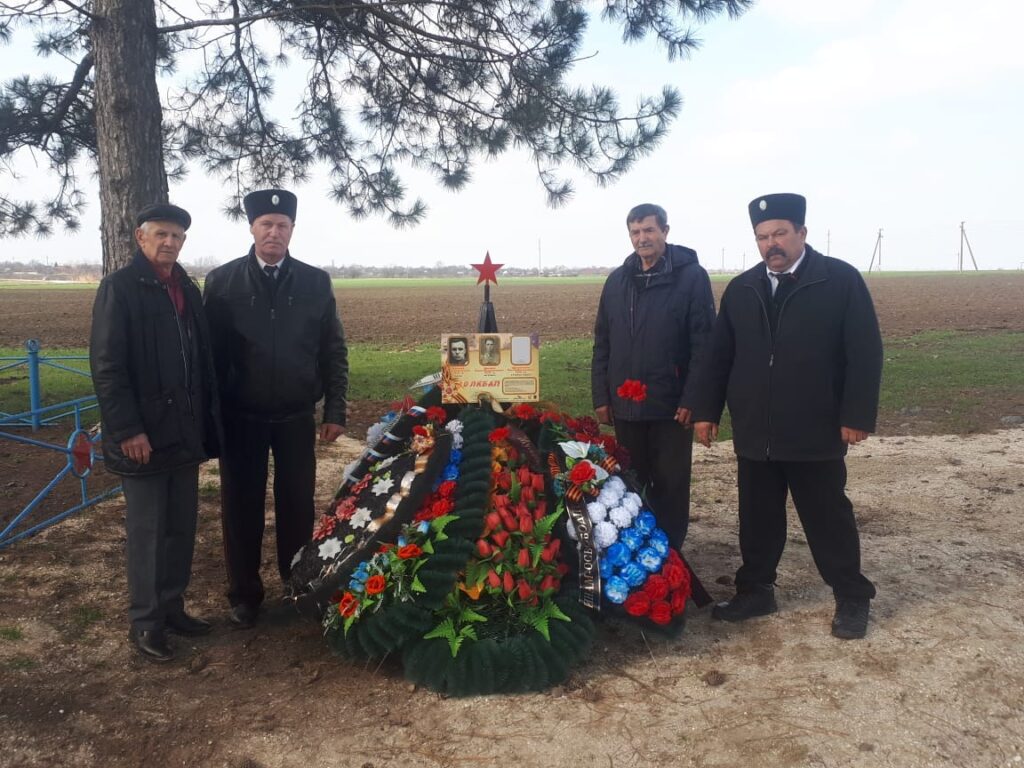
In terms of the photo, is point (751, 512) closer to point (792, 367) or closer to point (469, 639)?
point (792, 367)

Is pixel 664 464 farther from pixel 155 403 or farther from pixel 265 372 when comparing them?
pixel 155 403

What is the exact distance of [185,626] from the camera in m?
4.01

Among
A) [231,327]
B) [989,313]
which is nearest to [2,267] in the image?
[989,313]

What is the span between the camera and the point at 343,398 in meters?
4.36

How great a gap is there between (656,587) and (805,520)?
928mm

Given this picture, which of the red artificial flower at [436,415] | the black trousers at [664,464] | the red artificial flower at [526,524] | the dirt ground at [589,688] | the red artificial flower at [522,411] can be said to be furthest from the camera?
the black trousers at [664,464]

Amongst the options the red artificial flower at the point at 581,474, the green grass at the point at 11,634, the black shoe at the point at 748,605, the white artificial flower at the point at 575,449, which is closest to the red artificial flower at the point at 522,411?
the white artificial flower at the point at 575,449

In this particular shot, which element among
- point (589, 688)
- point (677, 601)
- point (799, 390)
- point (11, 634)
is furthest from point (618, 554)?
point (11, 634)

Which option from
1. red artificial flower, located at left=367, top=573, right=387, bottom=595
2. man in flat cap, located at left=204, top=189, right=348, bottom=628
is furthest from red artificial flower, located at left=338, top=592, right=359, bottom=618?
man in flat cap, located at left=204, top=189, right=348, bottom=628

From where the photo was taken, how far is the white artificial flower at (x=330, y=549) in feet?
12.3

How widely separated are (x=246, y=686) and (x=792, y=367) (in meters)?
2.80

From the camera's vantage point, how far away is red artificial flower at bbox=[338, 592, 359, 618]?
3484 mm

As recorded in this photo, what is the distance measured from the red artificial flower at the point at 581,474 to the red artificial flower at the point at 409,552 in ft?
2.69

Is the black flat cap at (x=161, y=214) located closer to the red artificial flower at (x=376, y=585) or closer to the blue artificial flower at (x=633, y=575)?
the red artificial flower at (x=376, y=585)
